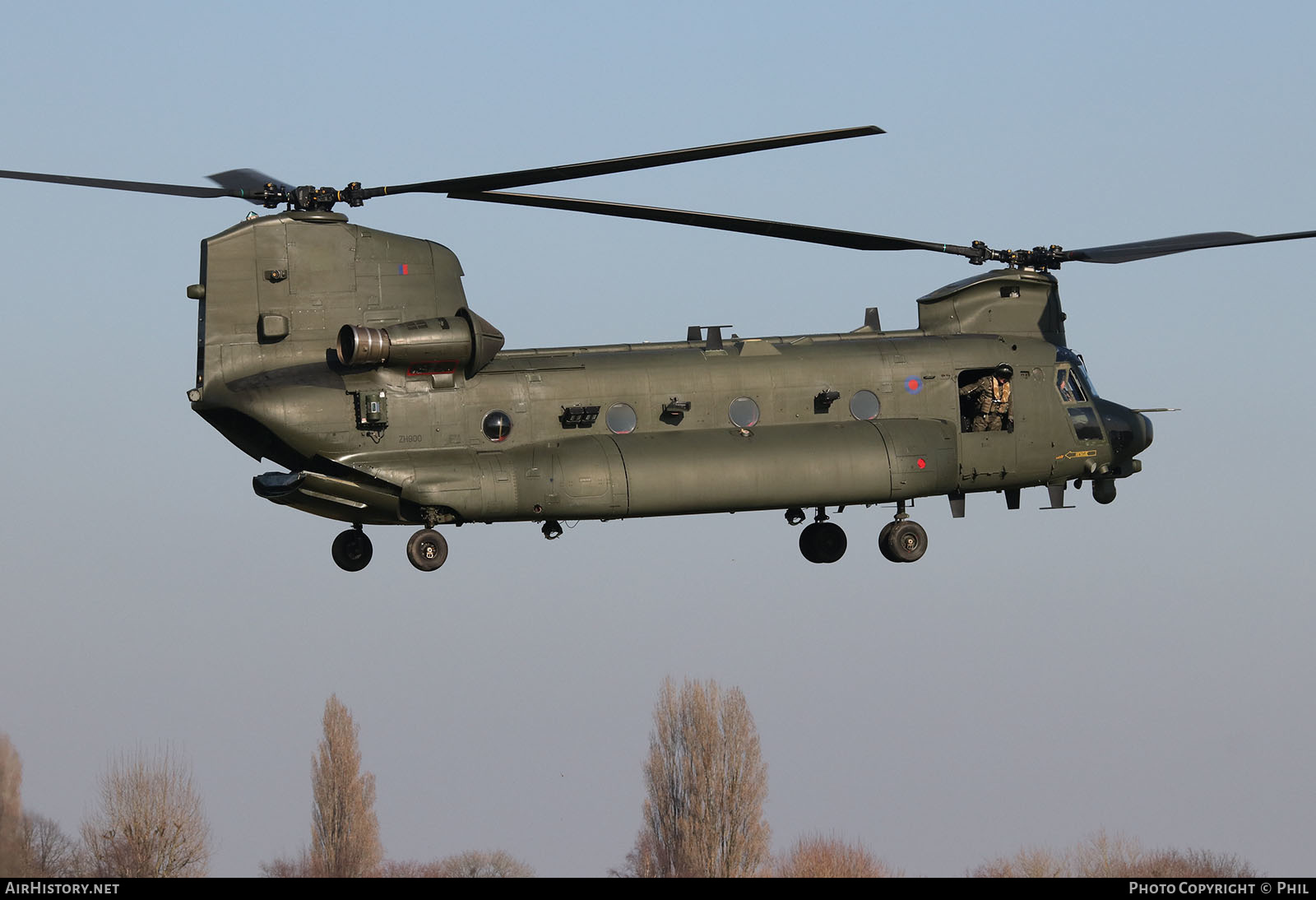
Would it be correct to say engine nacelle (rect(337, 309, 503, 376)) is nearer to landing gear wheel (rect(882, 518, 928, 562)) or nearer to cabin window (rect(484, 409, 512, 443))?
cabin window (rect(484, 409, 512, 443))

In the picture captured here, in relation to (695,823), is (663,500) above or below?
above

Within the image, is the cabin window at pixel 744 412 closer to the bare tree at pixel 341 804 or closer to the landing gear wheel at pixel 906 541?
the landing gear wheel at pixel 906 541

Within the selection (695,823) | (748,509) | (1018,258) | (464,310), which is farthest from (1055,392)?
(695,823)

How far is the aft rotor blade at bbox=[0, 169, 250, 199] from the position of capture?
3098 cm

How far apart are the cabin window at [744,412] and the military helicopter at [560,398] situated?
0.05 metres

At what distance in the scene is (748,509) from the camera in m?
34.3

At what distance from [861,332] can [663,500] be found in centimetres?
608

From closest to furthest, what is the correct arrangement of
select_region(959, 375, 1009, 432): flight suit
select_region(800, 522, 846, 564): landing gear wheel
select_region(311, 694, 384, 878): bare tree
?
select_region(959, 375, 1009, 432): flight suit → select_region(800, 522, 846, 564): landing gear wheel → select_region(311, 694, 384, 878): bare tree

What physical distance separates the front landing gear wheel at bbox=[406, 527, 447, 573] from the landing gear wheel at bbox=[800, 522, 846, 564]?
8.04 meters

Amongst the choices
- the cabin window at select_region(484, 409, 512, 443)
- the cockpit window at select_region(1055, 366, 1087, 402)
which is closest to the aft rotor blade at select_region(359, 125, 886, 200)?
the cabin window at select_region(484, 409, 512, 443)

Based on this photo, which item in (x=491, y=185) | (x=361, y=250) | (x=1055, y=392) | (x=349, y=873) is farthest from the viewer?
(x=349, y=873)

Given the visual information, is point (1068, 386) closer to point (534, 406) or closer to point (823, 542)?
point (823, 542)

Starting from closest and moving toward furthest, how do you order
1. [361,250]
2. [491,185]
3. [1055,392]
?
[491,185]
[361,250]
[1055,392]

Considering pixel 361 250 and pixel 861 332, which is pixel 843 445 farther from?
pixel 361 250
